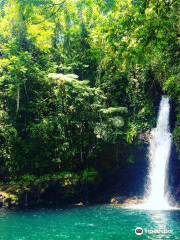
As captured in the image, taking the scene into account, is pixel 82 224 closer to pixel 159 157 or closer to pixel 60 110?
pixel 159 157

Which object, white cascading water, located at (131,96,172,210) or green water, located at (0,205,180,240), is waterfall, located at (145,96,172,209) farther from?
green water, located at (0,205,180,240)

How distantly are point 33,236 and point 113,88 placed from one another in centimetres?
1306

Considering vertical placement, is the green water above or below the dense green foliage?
below

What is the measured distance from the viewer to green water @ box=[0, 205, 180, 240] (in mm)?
8242

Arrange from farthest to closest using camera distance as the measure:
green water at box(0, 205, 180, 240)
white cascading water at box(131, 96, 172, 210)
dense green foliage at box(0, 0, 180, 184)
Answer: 1. dense green foliage at box(0, 0, 180, 184)
2. white cascading water at box(131, 96, 172, 210)
3. green water at box(0, 205, 180, 240)

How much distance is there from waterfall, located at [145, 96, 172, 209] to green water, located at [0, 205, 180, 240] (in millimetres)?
3357

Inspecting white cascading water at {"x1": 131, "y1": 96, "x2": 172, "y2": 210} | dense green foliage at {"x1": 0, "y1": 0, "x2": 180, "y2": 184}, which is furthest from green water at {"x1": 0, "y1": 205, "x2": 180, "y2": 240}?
dense green foliage at {"x1": 0, "y1": 0, "x2": 180, "y2": 184}

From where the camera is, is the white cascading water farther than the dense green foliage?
No

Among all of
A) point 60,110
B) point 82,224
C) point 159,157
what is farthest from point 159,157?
point 82,224

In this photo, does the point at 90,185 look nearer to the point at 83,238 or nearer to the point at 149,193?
the point at 149,193

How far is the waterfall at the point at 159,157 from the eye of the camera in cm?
1568

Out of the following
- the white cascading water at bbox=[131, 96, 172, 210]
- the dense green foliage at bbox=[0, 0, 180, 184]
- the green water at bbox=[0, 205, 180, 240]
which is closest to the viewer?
the green water at bbox=[0, 205, 180, 240]

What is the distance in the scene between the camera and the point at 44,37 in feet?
60.1

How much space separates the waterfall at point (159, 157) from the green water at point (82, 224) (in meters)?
3.36
